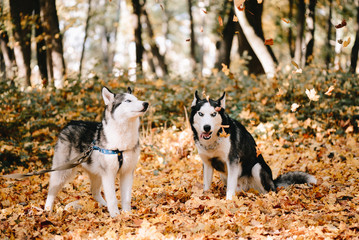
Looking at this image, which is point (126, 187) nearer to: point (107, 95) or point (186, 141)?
point (107, 95)

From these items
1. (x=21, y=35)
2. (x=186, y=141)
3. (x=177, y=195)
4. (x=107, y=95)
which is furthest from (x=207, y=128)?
(x=21, y=35)

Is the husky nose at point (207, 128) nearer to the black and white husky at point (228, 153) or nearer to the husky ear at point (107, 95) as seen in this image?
the black and white husky at point (228, 153)

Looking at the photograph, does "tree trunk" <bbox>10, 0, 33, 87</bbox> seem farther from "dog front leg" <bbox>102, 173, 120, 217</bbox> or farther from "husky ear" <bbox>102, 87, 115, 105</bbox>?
"dog front leg" <bbox>102, 173, 120, 217</bbox>

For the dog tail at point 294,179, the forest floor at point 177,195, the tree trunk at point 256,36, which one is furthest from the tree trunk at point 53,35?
the dog tail at point 294,179

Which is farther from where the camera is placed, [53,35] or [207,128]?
[53,35]

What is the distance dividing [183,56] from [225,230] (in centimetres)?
4379

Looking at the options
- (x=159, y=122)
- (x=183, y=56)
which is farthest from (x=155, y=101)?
(x=183, y=56)

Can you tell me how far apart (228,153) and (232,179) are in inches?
15.1

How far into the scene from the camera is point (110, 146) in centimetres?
457

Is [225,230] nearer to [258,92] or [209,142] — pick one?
[209,142]

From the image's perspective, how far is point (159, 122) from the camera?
959 centimetres

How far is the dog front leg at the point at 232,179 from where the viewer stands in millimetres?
5068

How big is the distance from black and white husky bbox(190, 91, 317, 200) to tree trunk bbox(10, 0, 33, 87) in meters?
8.97

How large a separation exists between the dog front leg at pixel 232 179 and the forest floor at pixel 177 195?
0.27m
